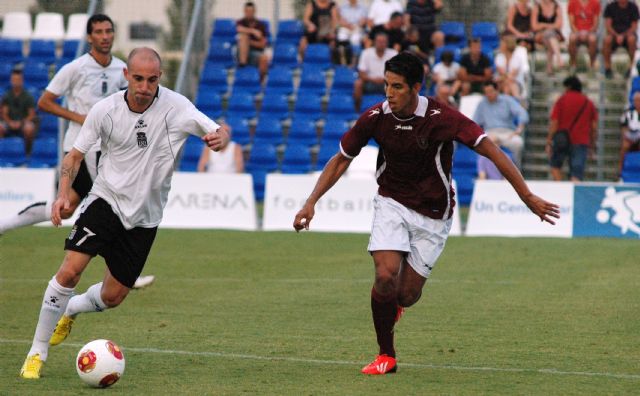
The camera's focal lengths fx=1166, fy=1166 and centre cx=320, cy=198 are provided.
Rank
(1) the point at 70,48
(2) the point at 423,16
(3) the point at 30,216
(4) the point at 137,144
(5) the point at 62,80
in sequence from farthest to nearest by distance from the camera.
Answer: (1) the point at 70,48
(2) the point at 423,16
(5) the point at 62,80
(3) the point at 30,216
(4) the point at 137,144

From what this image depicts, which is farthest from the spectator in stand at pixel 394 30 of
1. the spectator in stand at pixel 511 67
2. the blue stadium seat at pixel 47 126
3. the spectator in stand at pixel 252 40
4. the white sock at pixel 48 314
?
the white sock at pixel 48 314

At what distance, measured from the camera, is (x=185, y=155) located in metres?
23.4

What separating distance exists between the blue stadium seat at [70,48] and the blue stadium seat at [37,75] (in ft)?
1.89

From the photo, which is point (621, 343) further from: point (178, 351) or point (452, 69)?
point (452, 69)

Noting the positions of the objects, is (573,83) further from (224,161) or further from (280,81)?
(280,81)

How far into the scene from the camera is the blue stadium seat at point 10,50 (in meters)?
26.8

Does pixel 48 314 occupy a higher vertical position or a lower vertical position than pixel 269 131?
higher

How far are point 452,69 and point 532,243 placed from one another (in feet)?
19.8

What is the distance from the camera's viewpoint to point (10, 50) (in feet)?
88.7

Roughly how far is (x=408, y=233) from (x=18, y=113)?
1685 cm

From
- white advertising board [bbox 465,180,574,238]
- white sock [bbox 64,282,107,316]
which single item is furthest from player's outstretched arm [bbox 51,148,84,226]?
white advertising board [bbox 465,180,574,238]

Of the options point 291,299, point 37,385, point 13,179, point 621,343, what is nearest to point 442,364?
point 621,343

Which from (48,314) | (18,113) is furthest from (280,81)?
(48,314)

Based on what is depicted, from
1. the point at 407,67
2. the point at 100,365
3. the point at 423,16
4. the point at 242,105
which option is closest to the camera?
the point at 100,365
